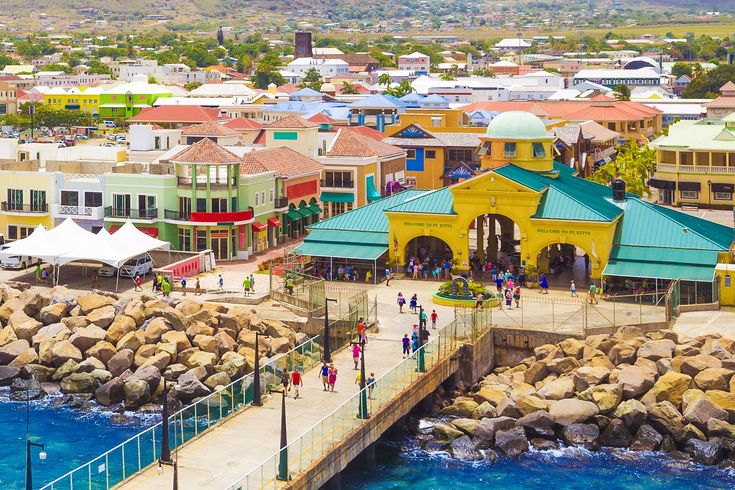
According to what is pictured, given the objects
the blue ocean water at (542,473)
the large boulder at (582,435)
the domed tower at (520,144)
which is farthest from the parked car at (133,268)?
the large boulder at (582,435)

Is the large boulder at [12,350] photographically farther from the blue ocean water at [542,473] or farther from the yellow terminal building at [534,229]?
the blue ocean water at [542,473]

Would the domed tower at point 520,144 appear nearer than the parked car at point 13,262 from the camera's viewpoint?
Yes

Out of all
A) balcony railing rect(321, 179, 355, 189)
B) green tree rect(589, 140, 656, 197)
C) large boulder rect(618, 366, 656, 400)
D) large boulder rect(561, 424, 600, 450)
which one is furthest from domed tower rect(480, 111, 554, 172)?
large boulder rect(561, 424, 600, 450)

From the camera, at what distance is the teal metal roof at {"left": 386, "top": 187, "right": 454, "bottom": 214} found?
A: 6519 centimetres

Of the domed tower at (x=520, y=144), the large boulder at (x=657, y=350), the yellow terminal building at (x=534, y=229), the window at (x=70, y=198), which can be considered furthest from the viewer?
the window at (x=70, y=198)

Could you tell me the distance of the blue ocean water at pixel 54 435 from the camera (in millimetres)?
43875

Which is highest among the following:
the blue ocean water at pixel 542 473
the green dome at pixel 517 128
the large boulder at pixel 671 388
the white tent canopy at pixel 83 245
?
the green dome at pixel 517 128

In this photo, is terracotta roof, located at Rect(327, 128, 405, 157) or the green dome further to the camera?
terracotta roof, located at Rect(327, 128, 405, 157)

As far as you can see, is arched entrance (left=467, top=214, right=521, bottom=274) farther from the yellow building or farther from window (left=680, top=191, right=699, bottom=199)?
Answer: window (left=680, top=191, right=699, bottom=199)

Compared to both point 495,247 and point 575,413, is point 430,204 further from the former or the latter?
point 575,413

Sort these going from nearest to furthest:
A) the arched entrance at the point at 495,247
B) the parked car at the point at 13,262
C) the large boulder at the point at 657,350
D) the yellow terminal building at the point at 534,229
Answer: the large boulder at the point at 657,350
the yellow terminal building at the point at 534,229
the arched entrance at the point at 495,247
the parked car at the point at 13,262

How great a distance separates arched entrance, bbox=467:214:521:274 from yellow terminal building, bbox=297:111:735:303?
0.06 meters

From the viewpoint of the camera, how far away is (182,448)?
39469mm

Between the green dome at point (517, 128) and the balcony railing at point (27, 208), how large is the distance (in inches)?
1072
